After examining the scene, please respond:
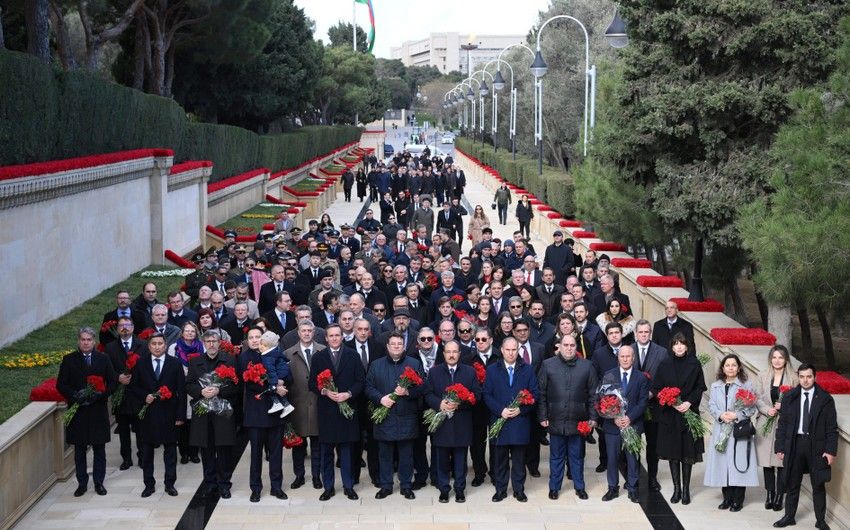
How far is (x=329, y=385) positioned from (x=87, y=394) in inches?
86.9

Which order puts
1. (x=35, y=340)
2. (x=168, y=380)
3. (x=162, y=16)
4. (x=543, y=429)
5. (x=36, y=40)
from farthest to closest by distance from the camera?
(x=162, y=16)
(x=36, y=40)
(x=35, y=340)
(x=543, y=429)
(x=168, y=380)

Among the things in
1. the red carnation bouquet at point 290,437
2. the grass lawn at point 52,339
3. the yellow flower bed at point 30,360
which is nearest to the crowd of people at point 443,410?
the red carnation bouquet at point 290,437

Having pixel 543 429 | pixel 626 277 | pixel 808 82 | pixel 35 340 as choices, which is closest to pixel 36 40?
pixel 35 340

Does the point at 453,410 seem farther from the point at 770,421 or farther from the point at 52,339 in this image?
the point at 52,339

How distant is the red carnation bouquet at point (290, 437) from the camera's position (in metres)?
11.8

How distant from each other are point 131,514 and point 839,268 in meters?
7.45

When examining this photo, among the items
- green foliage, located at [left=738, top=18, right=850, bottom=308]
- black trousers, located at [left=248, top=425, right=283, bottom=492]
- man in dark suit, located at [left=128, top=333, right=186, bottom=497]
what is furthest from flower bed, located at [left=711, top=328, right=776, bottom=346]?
man in dark suit, located at [left=128, top=333, right=186, bottom=497]

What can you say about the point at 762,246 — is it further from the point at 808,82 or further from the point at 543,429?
the point at 808,82

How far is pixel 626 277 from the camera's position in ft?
72.1

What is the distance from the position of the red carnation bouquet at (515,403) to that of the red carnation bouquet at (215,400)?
7.83 ft

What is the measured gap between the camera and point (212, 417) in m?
11.6

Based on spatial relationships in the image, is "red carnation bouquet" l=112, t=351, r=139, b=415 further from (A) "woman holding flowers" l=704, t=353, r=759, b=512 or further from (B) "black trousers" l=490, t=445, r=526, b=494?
(A) "woman holding flowers" l=704, t=353, r=759, b=512

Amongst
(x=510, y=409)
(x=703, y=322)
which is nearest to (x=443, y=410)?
(x=510, y=409)

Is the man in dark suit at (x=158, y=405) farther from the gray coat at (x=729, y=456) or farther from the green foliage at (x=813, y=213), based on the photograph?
the green foliage at (x=813, y=213)
